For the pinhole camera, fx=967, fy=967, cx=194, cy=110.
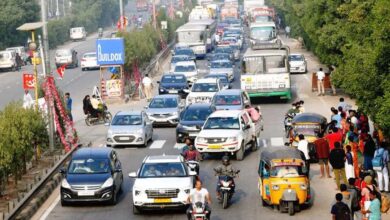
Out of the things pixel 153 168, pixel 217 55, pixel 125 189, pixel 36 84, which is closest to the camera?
pixel 153 168

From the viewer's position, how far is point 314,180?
29062 mm

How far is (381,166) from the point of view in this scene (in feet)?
84.6

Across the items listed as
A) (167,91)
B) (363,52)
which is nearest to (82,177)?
(363,52)

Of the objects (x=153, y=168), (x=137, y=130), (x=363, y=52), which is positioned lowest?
(x=137, y=130)

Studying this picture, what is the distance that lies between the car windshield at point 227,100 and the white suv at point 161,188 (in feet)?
56.5

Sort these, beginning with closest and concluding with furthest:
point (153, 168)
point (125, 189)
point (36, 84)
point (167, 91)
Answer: point (153, 168) < point (125, 189) < point (36, 84) < point (167, 91)

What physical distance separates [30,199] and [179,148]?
11.3m

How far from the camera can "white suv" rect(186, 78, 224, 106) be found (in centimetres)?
4838

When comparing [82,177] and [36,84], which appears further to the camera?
[36,84]

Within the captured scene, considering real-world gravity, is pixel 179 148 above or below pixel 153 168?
below

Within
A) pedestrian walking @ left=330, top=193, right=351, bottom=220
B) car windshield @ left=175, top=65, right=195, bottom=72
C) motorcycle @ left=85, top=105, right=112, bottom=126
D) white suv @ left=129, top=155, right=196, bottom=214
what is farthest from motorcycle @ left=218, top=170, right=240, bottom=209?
car windshield @ left=175, top=65, right=195, bottom=72

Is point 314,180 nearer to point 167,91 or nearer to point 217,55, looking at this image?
point 167,91

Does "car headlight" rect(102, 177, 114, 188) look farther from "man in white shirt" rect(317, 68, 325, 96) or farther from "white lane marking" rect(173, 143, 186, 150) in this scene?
"man in white shirt" rect(317, 68, 325, 96)

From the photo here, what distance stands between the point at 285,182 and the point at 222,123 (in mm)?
9774
